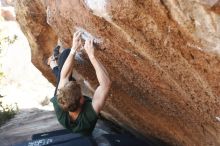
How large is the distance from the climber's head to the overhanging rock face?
0.70 meters

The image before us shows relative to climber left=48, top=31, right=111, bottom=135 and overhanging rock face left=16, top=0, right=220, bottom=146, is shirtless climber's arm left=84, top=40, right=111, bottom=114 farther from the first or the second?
overhanging rock face left=16, top=0, right=220, bottom=146

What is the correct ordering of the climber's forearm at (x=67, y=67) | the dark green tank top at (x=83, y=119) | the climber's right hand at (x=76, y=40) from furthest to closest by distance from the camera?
the climber's forearm at (x=67, y=67)
the climber's right hand at (x=76, y=40)
the dark green tank top at (x=83, y=119)

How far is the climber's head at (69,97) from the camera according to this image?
202 inches

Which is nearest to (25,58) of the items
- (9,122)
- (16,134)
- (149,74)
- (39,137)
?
(9,122)

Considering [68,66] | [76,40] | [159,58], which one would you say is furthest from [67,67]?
[159,58]

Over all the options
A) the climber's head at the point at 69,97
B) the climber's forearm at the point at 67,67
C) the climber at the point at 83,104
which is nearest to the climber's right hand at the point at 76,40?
the climber at the point at 83,104

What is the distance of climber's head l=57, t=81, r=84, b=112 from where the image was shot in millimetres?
5133

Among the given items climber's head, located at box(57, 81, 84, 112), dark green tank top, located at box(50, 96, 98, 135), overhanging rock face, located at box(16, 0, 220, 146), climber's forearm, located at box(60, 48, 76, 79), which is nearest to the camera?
overhanging rock face, located at box(16, 0, 220, 146)

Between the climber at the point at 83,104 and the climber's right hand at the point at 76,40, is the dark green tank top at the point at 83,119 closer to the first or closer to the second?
the climber at the point at 83,104

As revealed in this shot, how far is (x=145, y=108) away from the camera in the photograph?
6.71 m

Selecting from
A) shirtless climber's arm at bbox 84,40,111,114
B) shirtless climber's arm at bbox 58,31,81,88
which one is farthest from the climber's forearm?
shirtless climber's arm at bbox 84,40,111,114

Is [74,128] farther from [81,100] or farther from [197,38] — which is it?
[197,38]

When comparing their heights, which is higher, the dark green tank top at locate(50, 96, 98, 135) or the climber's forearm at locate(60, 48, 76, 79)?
the climber's forearm at locate(60, 48, 76, 79)

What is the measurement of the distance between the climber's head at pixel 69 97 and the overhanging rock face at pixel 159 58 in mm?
701
